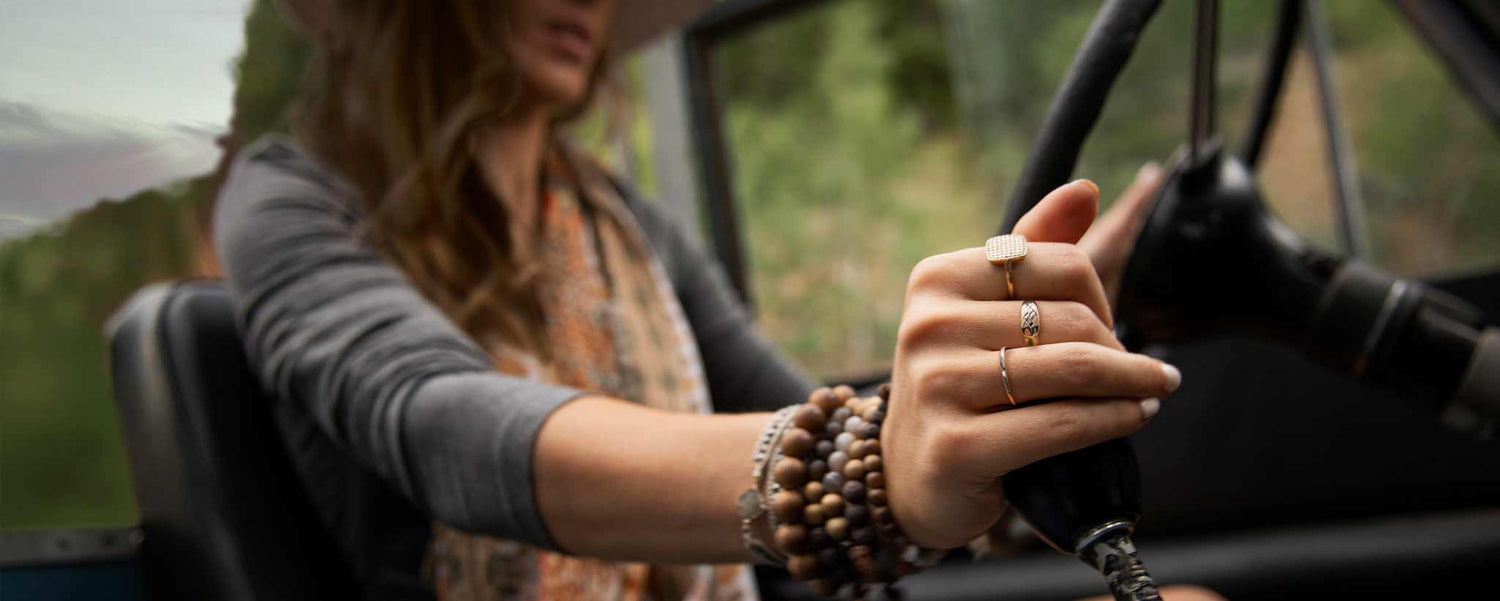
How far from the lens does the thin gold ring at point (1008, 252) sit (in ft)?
0.98

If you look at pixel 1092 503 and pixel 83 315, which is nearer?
pixel 1092 503

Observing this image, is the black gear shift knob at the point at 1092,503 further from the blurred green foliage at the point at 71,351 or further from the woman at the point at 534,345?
the blurred green foliage at the point at 71,351

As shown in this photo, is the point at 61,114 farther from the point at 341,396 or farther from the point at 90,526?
the point at 90,526

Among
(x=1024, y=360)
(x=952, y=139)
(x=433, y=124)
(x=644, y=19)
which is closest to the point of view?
(x=1024, y=360)

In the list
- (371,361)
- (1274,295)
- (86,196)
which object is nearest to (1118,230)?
(1274,295)

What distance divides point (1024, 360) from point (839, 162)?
111 cm

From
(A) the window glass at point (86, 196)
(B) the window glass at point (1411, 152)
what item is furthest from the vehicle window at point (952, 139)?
(A) the window glass at point (86, 196)

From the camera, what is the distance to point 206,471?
22.7 inches

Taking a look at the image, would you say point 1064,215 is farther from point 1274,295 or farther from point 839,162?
point 839,162

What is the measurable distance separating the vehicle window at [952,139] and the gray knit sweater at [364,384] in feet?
1.35

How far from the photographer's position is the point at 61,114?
0.39 meters

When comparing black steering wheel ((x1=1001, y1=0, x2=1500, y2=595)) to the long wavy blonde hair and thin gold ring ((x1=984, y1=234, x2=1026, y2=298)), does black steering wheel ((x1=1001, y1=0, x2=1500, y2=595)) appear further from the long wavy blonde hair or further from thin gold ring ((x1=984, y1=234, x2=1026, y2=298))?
the long wavy blonde hair

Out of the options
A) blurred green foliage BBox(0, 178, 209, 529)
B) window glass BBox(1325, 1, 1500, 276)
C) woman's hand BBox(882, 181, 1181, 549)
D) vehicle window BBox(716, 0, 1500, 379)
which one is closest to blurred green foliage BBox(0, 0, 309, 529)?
blurred green foliage BBox(0, 178, 209, 529)

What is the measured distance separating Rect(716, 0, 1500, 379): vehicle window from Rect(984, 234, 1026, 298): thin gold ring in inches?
17.1
